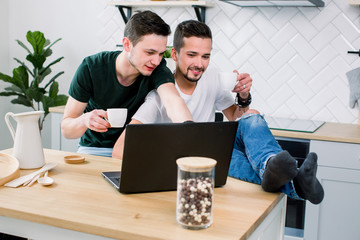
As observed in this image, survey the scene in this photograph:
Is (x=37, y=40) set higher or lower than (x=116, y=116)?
higher

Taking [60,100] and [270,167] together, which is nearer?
[270,167]

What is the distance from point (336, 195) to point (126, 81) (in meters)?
1.47

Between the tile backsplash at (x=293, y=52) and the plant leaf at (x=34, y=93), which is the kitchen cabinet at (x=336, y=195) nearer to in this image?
the tile backsplash at (x=293, y=52)

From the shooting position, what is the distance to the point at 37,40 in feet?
12.4

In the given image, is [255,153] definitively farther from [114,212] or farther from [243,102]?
[243,102]

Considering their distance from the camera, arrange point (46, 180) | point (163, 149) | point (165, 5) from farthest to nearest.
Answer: point (165, 5) → point (46, 180) → point (163, 149)

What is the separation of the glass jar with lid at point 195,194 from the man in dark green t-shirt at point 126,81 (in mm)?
763

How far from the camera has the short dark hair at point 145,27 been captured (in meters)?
2.07

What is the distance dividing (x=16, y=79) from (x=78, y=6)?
2.79 feet

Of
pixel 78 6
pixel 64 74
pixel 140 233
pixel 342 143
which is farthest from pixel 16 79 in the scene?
pixel 140 233

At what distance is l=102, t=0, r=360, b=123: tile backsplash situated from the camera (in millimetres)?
3211

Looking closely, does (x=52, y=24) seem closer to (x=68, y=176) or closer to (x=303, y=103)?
(x=303, y=103)

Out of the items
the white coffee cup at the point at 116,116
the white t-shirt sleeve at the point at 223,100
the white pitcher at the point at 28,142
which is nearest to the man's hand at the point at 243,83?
the white t-shirt sleeve at the point at 223,100

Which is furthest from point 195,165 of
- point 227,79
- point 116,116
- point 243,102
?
point 243,102
